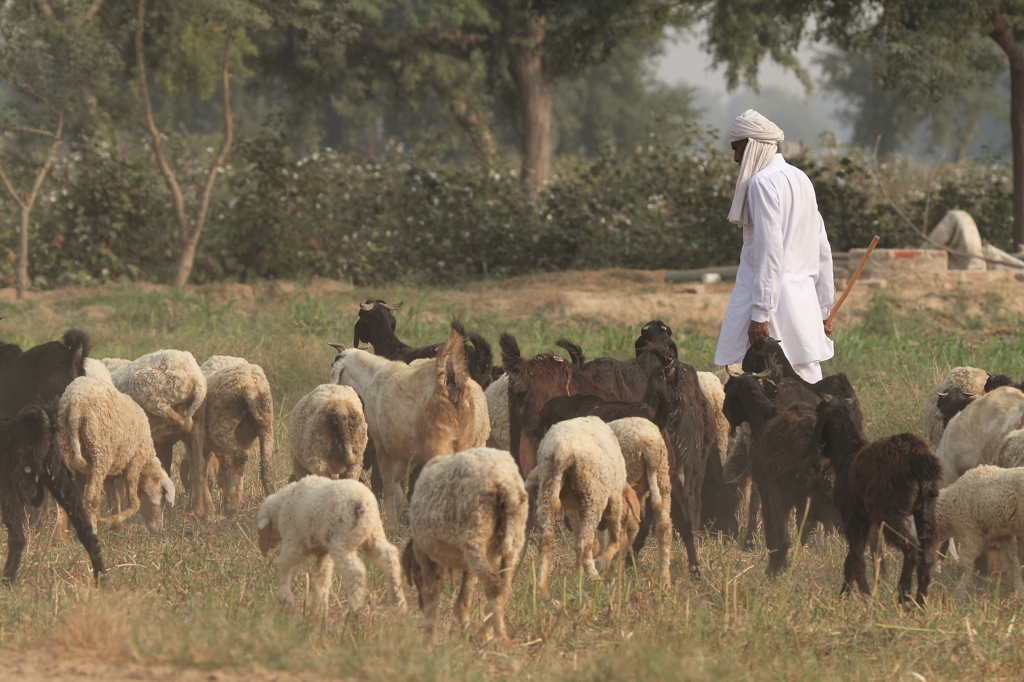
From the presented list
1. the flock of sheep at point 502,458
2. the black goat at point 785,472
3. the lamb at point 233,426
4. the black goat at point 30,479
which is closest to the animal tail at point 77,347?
the flock of sheep at point 502,458

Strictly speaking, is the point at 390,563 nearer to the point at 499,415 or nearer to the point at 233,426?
the point at 499,415

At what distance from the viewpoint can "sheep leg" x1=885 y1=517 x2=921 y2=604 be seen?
4520 mm

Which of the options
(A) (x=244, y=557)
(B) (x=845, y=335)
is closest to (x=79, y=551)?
(A) (x=244, y=557)

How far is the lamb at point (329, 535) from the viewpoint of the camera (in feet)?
13.6

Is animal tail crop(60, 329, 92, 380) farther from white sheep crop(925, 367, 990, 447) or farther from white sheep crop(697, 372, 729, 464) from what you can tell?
white sheep crop(925, 367, 990, 447)

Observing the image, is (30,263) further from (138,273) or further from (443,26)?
(443,26)

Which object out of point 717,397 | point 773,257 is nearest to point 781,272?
point 773,257

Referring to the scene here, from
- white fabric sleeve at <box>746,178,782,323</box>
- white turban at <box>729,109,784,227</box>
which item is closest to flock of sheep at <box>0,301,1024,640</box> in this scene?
white fabric sleeve at <box>746,178,782,323</box>

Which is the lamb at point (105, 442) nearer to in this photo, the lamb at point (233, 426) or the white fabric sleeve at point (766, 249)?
the lamb at point (233, 426)

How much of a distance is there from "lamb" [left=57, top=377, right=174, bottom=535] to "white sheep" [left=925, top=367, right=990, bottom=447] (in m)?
4.36

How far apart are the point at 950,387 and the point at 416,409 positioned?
3.22m

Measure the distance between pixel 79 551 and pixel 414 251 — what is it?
548 inches

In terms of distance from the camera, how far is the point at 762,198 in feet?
20.3

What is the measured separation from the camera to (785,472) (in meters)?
5.18
